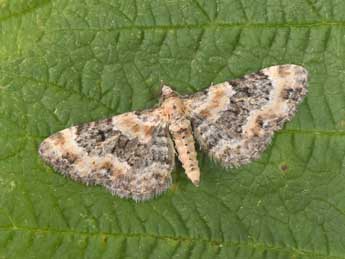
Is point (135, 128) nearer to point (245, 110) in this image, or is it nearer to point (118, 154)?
point (118, 154)

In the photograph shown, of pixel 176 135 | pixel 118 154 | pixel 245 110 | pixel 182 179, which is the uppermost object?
pixel 245 110

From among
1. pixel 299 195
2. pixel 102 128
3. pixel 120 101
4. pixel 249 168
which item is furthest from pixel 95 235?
pixel 299 195

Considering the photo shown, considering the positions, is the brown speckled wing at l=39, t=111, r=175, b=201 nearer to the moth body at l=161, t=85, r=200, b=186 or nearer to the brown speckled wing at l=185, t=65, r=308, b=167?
the moth body at l=161, t=85, r=200, b=186

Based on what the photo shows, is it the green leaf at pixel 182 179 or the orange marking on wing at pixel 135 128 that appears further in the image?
the orange marking on wing at pixel 135 128

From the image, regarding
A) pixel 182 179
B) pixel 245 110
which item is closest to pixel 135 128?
pixel 182 179

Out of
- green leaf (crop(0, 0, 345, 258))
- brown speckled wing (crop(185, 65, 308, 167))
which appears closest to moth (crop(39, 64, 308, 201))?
brown speckled wing (crop(185, 65, 308, 167))

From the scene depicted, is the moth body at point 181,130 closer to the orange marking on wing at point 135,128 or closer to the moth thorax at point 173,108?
the moth thorax at point 173,108

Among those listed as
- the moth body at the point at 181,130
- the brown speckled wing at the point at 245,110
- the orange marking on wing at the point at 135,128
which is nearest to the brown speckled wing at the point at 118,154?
the orange marking on wing at the point at 135,128
